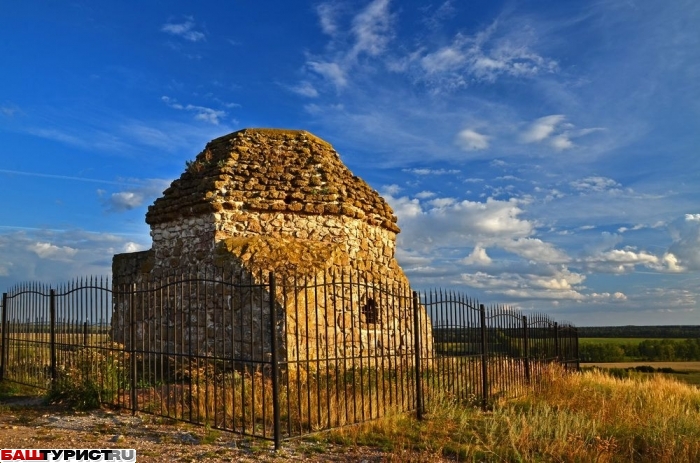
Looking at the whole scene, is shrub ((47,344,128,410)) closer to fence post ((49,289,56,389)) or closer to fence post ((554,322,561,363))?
fence post ((49,289,56,389))

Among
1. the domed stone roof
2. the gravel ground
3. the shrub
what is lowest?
the gravel ground

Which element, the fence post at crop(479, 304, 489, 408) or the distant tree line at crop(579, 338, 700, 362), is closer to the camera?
the fence post at crop(479, 304, 489, 408)

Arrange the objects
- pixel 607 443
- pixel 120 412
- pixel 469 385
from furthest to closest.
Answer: pixel 469 385
pixel 120 412
pixel 607 443

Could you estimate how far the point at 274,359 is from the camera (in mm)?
6637

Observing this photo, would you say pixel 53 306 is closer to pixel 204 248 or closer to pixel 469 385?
pixel 204 248

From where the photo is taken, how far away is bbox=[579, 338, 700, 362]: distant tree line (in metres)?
42.5

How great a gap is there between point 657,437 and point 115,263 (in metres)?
13.1

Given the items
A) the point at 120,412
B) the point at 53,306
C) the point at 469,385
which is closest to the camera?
Answer: the point at 120,412

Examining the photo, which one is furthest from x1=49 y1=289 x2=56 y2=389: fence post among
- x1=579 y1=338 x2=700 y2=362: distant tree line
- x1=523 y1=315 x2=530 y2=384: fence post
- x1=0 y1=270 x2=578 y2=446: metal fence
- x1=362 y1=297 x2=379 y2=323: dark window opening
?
x1=579 y1=338 x2=700 y2=362: distant tree line

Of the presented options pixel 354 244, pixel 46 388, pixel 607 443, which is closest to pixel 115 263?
pixel 46 388

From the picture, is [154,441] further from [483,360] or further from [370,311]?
[370,311]

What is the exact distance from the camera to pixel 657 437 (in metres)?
8.16

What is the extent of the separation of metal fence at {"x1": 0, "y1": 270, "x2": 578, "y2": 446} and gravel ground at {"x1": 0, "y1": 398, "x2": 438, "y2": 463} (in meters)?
0.24

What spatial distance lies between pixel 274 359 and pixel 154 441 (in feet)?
6.92
